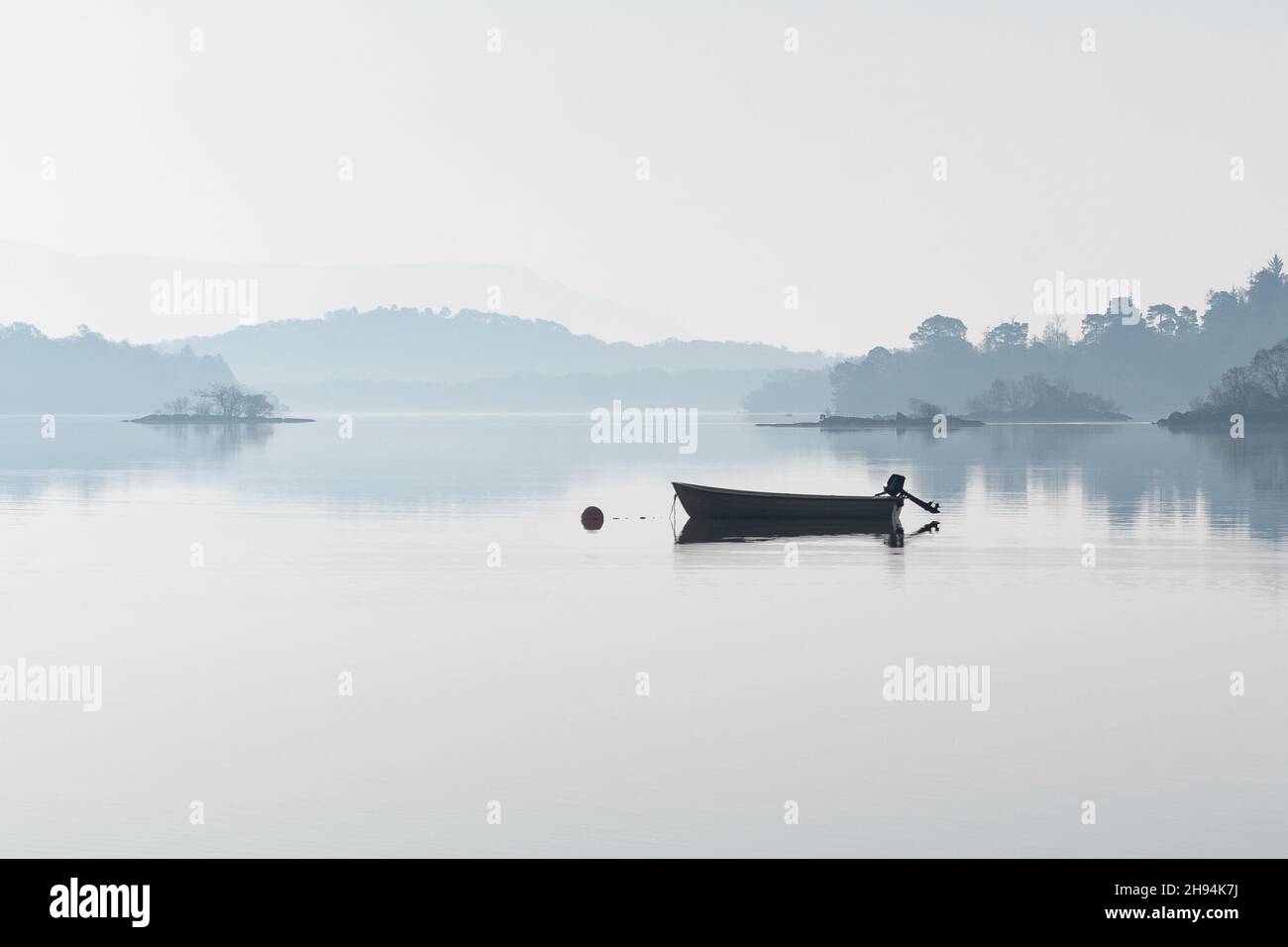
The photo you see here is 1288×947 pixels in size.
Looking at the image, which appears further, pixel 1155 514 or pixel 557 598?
pixel 1155 514

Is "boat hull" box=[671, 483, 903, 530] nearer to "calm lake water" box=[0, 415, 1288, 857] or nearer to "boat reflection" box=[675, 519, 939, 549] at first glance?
"boat reflection" box=[675, 519, 939, 549]

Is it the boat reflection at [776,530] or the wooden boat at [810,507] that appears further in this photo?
the wooden boat at [810,507]

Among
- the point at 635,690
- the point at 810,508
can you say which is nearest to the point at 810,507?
the point at 810,508

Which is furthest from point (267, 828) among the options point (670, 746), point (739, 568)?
point (739, 568)

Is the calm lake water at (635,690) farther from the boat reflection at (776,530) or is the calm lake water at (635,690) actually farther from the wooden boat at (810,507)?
the wooden boat at (810,507)

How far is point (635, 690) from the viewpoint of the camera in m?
25.4

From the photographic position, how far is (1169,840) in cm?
1702

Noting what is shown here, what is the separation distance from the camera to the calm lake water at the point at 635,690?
17750 millimetres

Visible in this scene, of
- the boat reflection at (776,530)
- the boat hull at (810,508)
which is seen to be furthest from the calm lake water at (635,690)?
the boat hull at (810,508)

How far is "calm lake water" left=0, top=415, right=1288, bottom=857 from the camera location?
17750 mm

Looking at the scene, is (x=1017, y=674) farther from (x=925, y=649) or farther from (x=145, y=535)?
(x=145, y=535)

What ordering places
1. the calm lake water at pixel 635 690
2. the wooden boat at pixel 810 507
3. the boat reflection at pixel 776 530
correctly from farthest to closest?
1. the wooden boat at pixel 810 507
2. the boat reflection at pixel 776 530
3. the calm lake water at pixel 635 690

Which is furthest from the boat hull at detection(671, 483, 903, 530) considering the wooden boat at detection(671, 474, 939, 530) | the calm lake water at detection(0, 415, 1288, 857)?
the calm lake water at detection(0, 415, 1288, 857)

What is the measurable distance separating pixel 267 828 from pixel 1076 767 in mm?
10467
